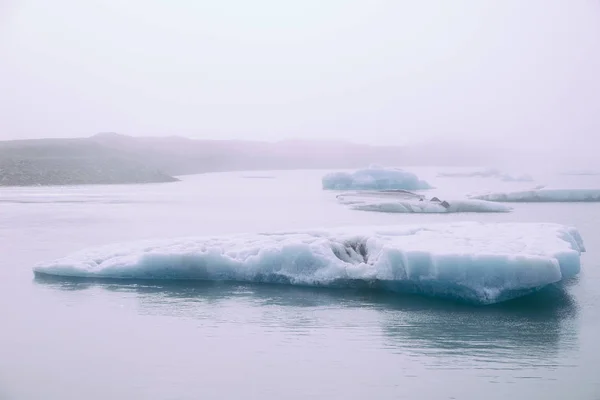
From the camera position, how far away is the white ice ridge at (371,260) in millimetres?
6816

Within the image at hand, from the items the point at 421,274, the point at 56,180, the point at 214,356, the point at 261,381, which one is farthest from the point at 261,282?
the point at 56,180

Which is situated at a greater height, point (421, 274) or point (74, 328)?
point (421, 274)

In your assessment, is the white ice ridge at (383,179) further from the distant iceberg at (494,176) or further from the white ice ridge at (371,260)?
the white ice ridge at (371,260)

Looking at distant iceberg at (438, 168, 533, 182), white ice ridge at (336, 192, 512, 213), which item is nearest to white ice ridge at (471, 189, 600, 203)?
white ice ridge at (336, 192, 512, 213)

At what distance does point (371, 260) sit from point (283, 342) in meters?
2.05

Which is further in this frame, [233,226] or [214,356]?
[233,226]

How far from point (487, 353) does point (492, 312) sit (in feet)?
4.31

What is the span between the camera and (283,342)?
5.88 metres

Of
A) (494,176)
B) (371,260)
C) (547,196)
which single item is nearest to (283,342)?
(371,260)

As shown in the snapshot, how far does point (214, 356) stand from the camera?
217 inches

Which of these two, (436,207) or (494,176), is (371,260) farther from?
(494,176)

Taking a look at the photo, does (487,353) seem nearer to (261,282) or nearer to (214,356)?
(214,356)

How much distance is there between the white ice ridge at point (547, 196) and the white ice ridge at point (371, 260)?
11.7m

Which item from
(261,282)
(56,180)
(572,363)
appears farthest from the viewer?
(56,180)
